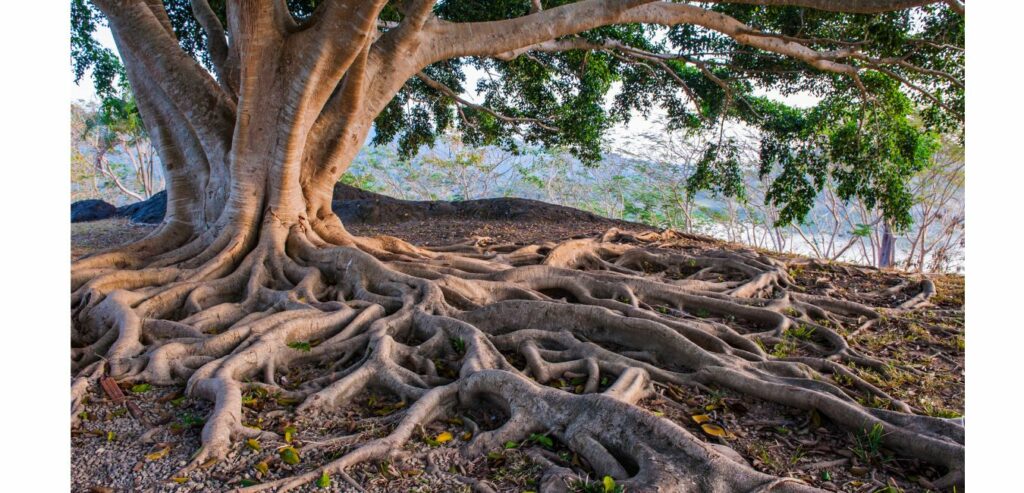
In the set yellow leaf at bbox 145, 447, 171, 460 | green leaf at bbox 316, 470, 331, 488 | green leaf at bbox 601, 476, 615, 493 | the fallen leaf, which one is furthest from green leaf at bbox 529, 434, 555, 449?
yellow leaf at bbox 145, 447, 171, 460

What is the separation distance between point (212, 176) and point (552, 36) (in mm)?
3567

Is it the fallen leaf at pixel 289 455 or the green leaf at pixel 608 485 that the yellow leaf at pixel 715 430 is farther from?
the fallen leaf at pixel 289 455

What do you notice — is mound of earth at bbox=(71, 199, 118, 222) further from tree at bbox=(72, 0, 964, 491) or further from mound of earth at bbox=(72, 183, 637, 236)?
tree at bbox=(72, 0, 964, 491)

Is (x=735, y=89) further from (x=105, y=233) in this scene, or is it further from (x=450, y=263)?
(x=105, y=233)

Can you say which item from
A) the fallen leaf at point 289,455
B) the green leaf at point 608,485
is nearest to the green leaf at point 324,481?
the fallen leaf at point 289,455

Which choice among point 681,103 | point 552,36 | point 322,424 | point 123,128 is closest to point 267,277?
point 322,424

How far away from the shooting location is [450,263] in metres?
6.05

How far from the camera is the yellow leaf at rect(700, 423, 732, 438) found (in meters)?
3.12

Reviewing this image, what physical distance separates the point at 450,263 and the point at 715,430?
338cm

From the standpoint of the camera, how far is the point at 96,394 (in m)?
3.44

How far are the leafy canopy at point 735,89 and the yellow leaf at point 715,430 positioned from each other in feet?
16.1

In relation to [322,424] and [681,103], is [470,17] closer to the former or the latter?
[681,103]

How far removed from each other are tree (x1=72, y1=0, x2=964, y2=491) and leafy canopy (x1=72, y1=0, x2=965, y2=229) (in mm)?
46

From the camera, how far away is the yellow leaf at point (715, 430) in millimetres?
3119
